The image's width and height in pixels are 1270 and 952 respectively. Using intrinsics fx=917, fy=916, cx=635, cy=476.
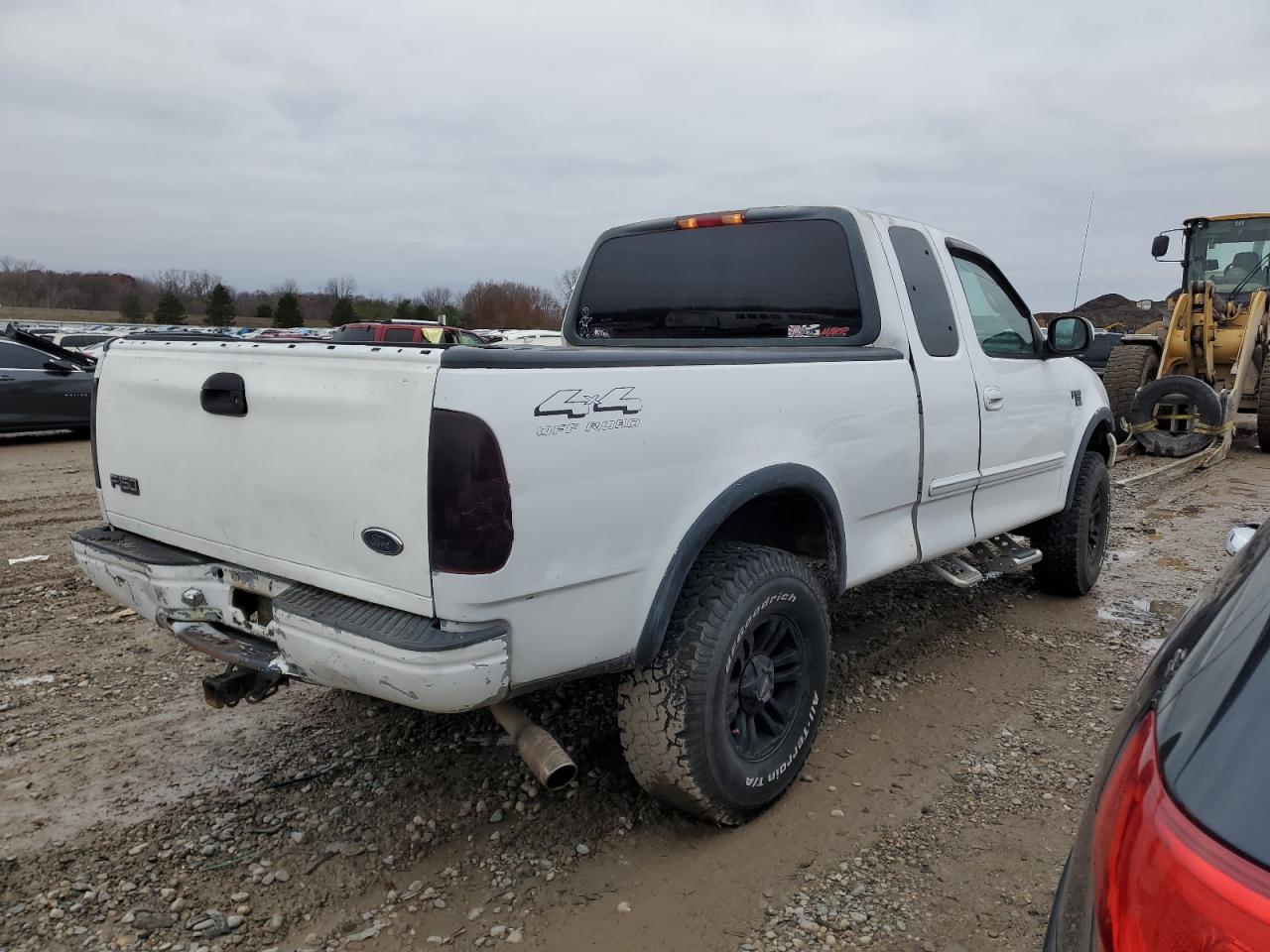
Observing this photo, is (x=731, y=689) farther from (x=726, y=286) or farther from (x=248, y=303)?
(x=248, y=303)

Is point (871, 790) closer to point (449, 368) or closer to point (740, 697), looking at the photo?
point (740, 697)

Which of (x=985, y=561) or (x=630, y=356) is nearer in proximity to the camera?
(x=630, y=356)

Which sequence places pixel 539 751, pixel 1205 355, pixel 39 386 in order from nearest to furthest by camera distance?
pixel 539 751
pixel 39 386
pixel 1205 355

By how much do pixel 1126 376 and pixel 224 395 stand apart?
496 inches

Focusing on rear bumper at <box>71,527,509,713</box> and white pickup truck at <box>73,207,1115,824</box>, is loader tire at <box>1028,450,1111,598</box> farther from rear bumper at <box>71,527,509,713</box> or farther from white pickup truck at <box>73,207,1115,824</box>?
rear bumper at <box>71,527,509,713</box>

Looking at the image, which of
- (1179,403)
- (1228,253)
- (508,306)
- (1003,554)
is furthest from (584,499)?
(508,306)

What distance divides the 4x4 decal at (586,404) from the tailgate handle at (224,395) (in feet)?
3.03

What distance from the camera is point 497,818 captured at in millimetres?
3035

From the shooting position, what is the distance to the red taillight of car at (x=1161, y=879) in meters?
0.95

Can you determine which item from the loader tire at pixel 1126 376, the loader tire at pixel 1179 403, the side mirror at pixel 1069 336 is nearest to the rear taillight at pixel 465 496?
the side mirror at pixel 1069 336

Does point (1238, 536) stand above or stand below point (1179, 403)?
above

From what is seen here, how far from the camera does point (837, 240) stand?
3775 mm

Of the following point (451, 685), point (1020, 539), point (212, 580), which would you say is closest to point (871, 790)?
point (451, 685)

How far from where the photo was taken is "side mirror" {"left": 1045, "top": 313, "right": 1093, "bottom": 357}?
4.66m
